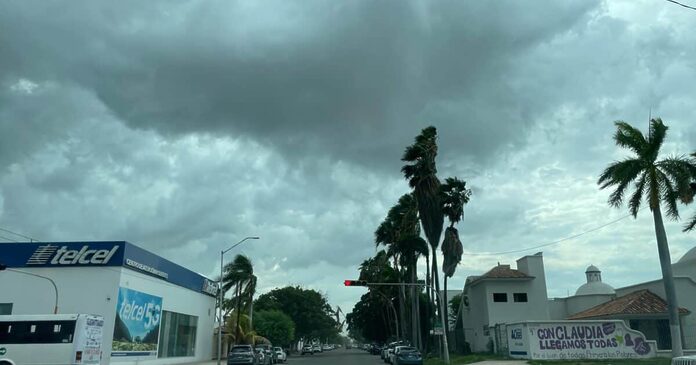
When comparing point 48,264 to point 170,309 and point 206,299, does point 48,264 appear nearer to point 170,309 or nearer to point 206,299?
point 170,309

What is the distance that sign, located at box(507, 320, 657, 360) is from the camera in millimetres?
38469

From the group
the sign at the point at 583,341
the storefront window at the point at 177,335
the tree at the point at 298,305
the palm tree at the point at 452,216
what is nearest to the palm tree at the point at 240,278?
the storefront window at the point at 177,335

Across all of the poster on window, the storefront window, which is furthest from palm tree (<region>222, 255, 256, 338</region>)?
the poster on window

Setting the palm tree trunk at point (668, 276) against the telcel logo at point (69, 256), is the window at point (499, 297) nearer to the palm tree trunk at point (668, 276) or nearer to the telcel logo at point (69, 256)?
the palm tree trunk at point (668, 276)

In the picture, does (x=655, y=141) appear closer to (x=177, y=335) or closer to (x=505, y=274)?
(x=505, y=274)

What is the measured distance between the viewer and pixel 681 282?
156 feet

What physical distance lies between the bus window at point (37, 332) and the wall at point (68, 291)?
10.7 metres

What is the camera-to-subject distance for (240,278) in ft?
198

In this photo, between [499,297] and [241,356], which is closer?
[241,356]

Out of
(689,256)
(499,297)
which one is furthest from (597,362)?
(689,256)

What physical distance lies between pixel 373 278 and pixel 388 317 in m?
14.0

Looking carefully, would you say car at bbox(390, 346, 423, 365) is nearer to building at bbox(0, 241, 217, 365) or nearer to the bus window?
building at bbox(0, 241, 217, 365)

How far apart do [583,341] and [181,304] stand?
31.9 metres

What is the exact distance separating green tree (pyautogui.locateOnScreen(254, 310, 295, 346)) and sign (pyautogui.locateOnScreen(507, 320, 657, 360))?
45.5 metres
